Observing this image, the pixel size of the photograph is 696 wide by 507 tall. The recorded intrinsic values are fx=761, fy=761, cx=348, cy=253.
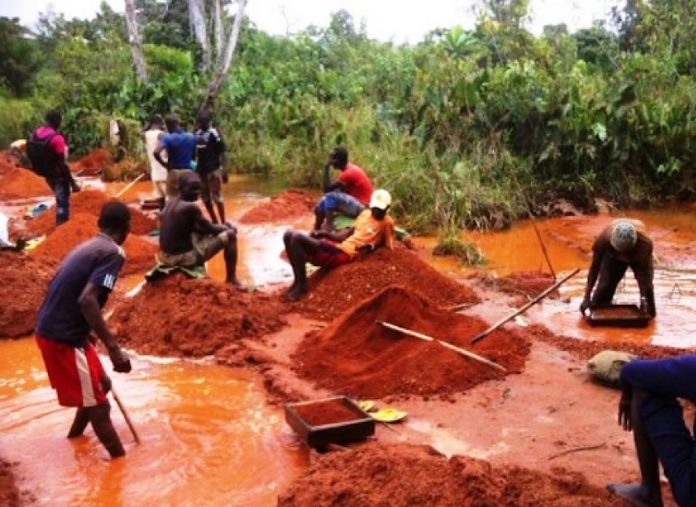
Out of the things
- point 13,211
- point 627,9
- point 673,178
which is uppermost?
point 627,9

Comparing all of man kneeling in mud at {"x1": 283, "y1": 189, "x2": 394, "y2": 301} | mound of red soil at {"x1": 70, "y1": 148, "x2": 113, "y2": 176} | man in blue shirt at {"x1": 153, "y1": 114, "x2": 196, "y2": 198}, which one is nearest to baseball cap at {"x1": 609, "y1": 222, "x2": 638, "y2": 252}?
man kneeling in mud at {"x1": 283, "y1": 189, "x2": 394, "y2": 301}

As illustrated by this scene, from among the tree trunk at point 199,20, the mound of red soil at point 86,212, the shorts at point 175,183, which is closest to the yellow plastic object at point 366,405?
the shorts at point 175,183

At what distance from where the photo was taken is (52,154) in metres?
10.3

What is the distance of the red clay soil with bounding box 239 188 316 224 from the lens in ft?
40.1

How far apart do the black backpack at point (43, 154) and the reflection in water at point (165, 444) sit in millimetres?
4671

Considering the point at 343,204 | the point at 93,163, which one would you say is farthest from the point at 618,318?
the point at 93,163

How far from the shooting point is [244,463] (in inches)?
183

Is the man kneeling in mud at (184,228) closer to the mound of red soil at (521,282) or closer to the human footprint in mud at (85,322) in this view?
the human footprint in mud at (85,322)

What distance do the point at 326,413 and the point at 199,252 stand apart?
3031mm

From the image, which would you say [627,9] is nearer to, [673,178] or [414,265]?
[673,178]

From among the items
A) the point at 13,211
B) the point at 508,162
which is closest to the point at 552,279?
the point at 508,162

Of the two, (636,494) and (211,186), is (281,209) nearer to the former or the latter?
(211,186)

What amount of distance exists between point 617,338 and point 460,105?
286 inches

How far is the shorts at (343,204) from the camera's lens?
8.96 metres
